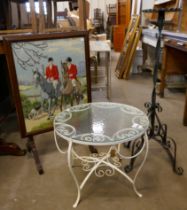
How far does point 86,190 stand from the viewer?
1.48m

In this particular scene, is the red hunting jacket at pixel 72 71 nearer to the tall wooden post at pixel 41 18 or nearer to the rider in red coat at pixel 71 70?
the rider in red coat at pixel 71 70

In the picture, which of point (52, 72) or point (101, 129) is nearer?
point (101, 129)

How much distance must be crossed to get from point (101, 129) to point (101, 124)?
7 cm

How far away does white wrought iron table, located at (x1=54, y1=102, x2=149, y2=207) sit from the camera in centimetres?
122

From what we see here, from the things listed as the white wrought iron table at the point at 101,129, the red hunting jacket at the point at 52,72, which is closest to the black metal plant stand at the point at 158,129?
the white wrought iron table at the point at 101,129

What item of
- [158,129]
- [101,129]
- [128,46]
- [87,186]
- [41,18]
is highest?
[41,18]

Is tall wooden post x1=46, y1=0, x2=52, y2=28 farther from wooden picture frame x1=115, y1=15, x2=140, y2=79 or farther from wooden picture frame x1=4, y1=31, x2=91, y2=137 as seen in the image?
wooden picture frame x1=115, y1=15, x2=140, y2=79

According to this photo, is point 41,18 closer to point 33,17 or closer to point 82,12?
point 33,17

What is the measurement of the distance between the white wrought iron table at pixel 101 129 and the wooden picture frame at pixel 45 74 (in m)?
0.24

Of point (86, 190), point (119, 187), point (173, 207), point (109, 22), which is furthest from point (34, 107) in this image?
point (109, 22)

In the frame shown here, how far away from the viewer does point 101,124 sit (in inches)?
54.5

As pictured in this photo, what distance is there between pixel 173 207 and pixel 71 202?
0.62 m

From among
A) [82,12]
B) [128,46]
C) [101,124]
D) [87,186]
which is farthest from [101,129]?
[128,46]

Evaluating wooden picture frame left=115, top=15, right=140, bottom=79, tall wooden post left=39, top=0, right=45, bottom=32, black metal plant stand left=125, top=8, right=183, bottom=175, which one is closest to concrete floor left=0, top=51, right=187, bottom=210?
black metal plant stand left=125, top=8, right=183, bottom=175
